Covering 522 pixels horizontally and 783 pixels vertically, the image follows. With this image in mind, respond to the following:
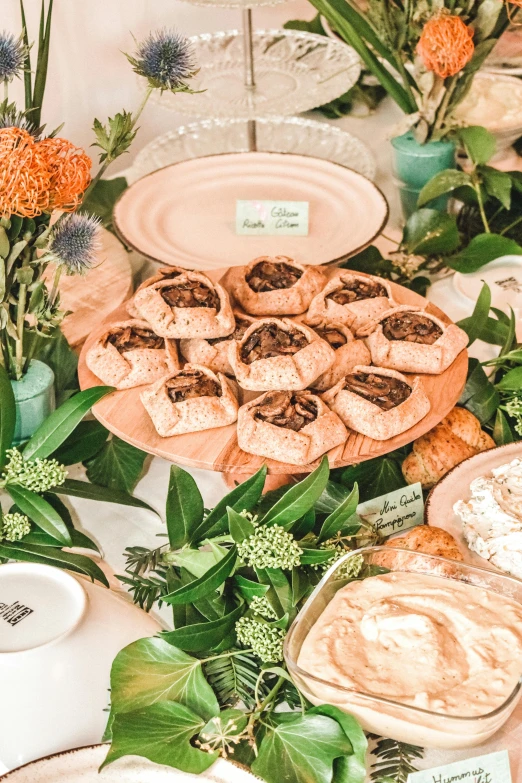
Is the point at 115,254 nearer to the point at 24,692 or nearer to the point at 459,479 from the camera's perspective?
the point at 459,479

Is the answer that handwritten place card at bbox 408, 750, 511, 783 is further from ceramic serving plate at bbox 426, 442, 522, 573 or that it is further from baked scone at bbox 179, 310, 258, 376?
baked scone at bbox 179, 310, 258, 376

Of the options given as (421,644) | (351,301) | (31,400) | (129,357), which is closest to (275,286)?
(351,301)

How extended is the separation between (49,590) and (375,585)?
0.28 metres

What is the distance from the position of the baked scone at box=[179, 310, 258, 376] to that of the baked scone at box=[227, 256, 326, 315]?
0.05m

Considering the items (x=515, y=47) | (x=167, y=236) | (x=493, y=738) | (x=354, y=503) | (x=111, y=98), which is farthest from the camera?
→ (x=515, y=47)

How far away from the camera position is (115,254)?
1422 mm

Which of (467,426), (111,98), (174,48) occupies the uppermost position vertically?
(174,48)

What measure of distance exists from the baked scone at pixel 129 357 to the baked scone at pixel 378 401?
8.0 inches

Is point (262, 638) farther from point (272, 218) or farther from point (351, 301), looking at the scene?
point (272, 218)

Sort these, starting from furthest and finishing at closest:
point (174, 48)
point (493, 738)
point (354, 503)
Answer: point (174, 48) < point (354, 503) < point (493, 738)

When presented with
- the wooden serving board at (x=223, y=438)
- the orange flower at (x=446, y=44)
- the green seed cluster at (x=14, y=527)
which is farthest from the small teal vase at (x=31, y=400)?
the orange flower at (x=446, y=44)

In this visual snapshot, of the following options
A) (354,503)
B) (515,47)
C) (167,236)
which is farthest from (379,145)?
(354,503)

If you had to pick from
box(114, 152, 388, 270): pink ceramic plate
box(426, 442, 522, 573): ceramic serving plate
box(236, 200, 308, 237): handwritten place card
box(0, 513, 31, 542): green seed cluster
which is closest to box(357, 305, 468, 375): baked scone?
box(426, 442, 522, 573): ceramic serving plate

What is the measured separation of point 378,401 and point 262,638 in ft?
1.03
